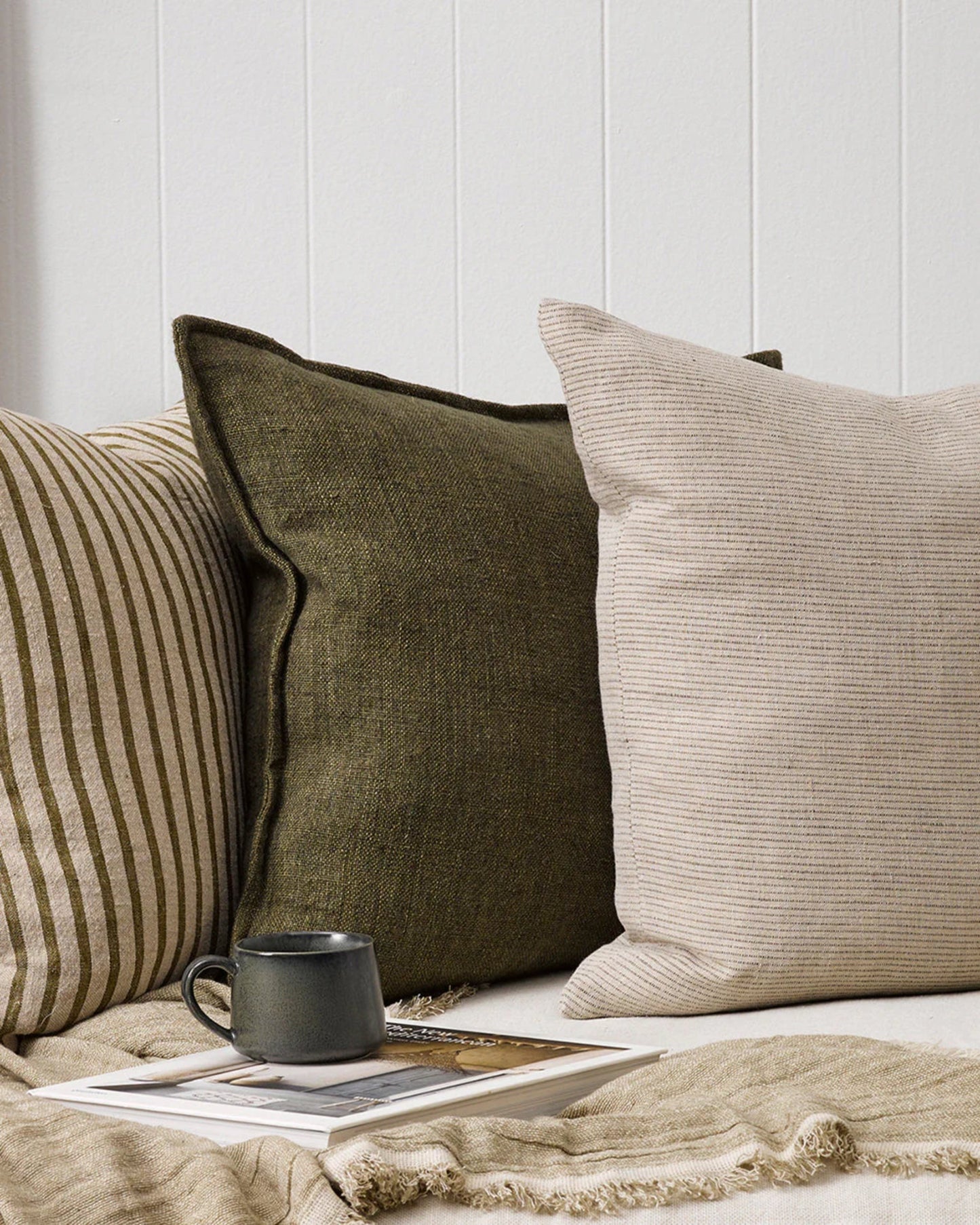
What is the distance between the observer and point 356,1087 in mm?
678

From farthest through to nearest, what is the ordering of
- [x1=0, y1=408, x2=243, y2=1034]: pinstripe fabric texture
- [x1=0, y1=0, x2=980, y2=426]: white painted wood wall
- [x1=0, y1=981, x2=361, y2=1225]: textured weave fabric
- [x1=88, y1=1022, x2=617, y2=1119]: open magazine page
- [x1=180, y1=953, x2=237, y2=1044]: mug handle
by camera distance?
[x1=0, y1=0, x2=980, y2=426]: white painted wood wall
[x1=0, y1=408, x2=243, y2=1034]: pinstripe fabric texture
[x1=180, y1=953, x2=237, y2=1044]: mug handle
[x1=88, y1=1022, x2=617, y2=1119]: open magazine page
[x1=0, y1=981, x2=361, y2=1225]: textured weave fabric

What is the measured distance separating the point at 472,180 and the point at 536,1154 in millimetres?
1249

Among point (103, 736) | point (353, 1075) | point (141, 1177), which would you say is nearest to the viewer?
point (141, 1177)

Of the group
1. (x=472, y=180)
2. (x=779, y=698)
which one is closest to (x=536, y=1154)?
(x=779, y=698)

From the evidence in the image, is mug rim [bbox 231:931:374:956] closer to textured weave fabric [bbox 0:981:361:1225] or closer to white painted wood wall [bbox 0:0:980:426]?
textured weave fabric [bbox 0:981:361:1225]

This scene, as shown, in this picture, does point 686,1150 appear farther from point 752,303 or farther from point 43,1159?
point 752,303

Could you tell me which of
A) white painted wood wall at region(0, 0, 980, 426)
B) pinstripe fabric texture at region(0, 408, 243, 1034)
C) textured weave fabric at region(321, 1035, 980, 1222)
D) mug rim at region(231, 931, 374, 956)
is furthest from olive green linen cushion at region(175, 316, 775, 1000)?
white painted wood wall at region(0, 0, 980, 426)

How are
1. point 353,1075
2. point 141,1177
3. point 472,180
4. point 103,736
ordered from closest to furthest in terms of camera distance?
point 141,1177 < point 353,1075 < point 103,736 < point 472,180

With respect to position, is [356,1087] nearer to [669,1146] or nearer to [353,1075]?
[353,1075]

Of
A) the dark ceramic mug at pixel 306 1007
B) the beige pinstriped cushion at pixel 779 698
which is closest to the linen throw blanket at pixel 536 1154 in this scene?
the dark ceramic mug at pixel 306 1007

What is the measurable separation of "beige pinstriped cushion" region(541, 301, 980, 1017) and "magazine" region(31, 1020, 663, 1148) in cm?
22

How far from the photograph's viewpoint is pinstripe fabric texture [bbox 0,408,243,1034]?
905 mm

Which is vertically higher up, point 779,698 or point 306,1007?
point 779,698

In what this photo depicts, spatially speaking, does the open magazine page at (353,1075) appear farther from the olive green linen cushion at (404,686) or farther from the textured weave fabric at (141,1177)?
the olive green linen cushion at (404,686)
